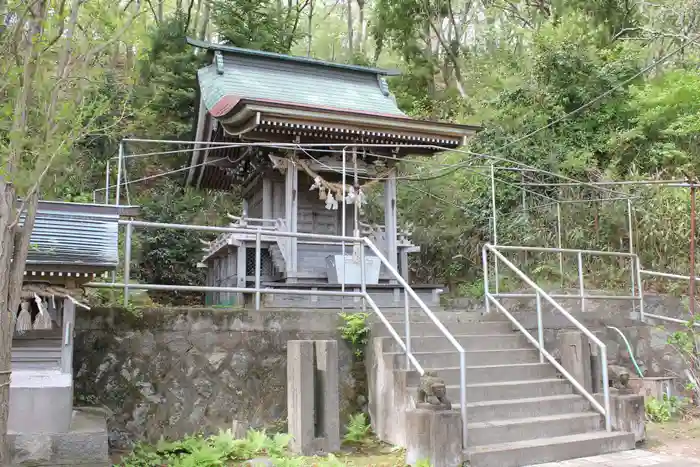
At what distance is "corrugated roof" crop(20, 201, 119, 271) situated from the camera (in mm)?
5340

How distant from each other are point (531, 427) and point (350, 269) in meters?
4.88

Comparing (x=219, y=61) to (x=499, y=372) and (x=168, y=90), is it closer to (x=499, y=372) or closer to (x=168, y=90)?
(x=168, y=90)

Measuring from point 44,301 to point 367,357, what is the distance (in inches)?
142

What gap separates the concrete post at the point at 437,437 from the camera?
17.9ft

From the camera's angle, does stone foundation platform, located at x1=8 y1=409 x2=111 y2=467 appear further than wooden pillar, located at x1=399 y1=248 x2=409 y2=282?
No

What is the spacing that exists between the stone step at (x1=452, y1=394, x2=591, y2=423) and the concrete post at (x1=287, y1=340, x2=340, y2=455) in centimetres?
130

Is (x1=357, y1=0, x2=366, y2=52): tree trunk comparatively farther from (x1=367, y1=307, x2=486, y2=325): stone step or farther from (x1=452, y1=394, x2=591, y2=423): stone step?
(x1=452, y1=394, x2=591, y2=423): stone step

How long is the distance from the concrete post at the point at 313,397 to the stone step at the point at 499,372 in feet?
4.03

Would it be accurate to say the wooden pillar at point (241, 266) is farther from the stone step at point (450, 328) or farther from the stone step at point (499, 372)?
the stone step at point (499, 372)

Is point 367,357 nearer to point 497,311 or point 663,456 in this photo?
point 497,311

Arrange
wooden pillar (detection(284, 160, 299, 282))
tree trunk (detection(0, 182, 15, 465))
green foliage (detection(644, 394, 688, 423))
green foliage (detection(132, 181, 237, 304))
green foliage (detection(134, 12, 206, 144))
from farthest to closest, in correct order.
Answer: green foliage (detection(134, 12, 206, 144)) < green foliage (detection(132, 181, 237, 304)) < wooden pillar (detection(284, 160, 299, 282)) < green foliage (detection(644, 394, 688, 423)) < tree trunk (detection(0, 182, 15, 465))

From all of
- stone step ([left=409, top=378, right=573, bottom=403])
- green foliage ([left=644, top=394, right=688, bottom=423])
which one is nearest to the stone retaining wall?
stone step ([left=409, top=378, right=573, bottom=403])

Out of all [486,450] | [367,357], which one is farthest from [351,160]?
[486,450]

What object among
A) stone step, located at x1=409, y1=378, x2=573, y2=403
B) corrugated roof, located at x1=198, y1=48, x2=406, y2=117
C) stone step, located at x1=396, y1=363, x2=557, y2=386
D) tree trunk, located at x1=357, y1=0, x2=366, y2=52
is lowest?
stone step, located at x1=409, y1=378, x2=573, y2=403
